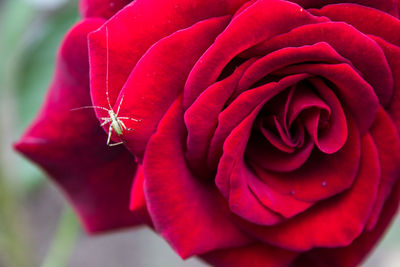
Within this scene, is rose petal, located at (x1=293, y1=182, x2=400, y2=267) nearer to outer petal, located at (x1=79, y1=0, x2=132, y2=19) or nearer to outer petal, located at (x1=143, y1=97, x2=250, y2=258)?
outer petal, located at (x1=143, y1=97, x2=250, y2=258)

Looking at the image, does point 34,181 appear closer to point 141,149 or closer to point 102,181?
point 102,181

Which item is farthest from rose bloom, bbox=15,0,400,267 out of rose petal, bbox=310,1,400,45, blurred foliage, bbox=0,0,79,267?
blurred foliage, bbox=0,0,79,267

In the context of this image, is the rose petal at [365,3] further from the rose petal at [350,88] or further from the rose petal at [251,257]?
the rose petal at [251,257]

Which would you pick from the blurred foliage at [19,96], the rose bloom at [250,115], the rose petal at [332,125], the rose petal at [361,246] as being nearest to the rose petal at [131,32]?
the rose bloom at [250,115]

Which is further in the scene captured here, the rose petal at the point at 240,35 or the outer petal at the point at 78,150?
the outer petal at the point at 78,150

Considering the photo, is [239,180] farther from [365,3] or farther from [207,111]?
[365,3]

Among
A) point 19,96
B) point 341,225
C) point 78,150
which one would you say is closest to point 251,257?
point 341,225

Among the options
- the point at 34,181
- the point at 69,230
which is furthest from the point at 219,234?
the point at 34,181
